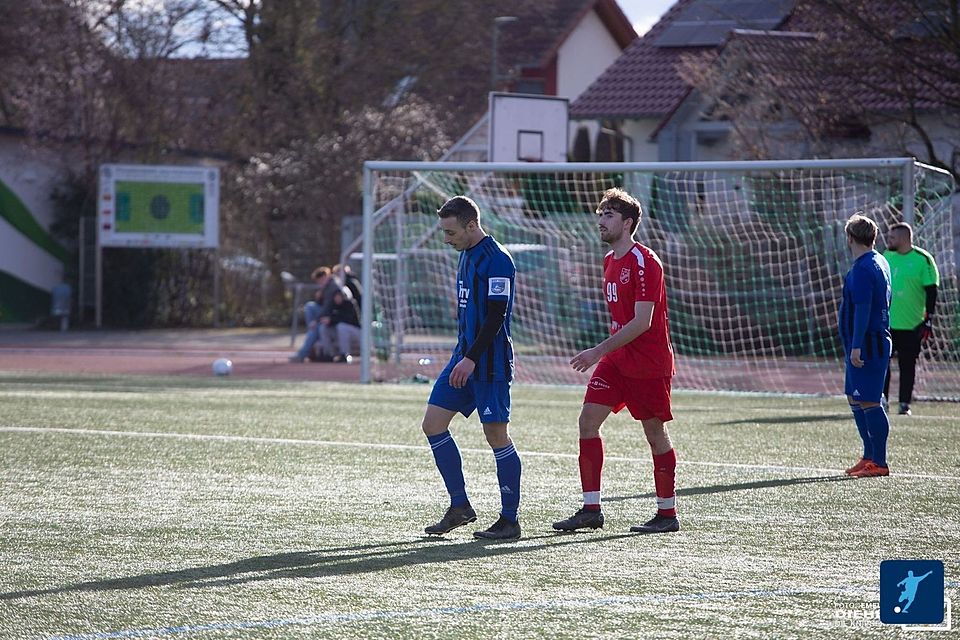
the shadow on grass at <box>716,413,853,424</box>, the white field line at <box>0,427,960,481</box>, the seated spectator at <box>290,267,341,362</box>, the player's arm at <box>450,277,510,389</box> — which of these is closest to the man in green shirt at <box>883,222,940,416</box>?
the shadow on grass at <box>716,413,853,424</box>

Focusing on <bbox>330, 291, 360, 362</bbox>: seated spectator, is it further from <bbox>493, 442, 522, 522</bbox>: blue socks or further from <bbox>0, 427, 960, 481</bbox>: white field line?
<bbox>493, 442, 522, 522</bbox>: blue socks

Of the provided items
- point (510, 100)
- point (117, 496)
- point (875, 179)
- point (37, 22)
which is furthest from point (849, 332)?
point (37, 22)

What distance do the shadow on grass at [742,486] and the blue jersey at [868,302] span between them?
2.86ft

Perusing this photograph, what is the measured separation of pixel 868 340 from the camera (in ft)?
32.5

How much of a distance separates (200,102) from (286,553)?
29.7m

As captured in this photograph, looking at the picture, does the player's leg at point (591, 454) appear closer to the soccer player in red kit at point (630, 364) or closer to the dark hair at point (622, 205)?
the soccer player in red kit at point (630, 364)

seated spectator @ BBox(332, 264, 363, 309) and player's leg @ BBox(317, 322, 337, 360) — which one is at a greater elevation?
seated spectator @ BBox(332, 264, 363, 309)

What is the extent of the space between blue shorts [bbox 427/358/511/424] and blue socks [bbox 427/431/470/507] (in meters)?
0.18

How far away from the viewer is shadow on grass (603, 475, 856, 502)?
29.1 feet

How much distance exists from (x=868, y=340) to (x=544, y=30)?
41.7m

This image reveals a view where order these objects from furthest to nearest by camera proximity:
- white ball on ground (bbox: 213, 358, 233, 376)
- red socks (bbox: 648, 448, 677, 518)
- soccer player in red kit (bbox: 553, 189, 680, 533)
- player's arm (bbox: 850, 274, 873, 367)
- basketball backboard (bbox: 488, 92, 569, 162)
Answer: basketball backboard (bbox: 488, 92, 569, 162)
white ball on ground (bbox: 213, 358, 233, 376)
player's arm (bbox: 850, 274, 873, 367)
red socks (bbox: 648, 448, 677, 518)
soccer player in red kit (bbox: 553, 189, 680, 533)

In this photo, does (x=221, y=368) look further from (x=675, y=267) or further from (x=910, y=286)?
(x=910, y=286)

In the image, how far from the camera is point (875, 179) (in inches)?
794

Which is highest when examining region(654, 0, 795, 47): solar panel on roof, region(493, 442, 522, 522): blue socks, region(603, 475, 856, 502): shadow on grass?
region(654, 0, 795, 47): solar panel on roof
